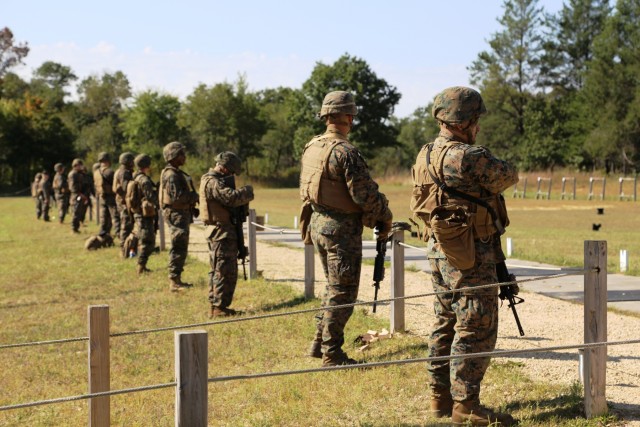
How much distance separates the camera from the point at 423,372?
759 centimetres

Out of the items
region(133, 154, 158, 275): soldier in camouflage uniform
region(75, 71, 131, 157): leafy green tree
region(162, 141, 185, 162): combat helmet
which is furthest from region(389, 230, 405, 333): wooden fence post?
region(75, 71, 131, 157): leafy green tree

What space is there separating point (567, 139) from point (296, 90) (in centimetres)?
2796

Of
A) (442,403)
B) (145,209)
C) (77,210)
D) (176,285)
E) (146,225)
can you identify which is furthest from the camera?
(77,210)

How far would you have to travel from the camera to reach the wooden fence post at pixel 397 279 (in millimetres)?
9305

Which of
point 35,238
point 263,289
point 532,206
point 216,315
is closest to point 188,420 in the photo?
point 216,315

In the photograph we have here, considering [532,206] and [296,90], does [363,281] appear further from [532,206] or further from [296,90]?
[296,90]

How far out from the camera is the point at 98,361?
18.8 feet

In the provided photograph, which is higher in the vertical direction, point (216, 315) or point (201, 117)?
point (201, 117)

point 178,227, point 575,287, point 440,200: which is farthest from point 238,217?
point 440,200

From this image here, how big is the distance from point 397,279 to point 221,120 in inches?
2778

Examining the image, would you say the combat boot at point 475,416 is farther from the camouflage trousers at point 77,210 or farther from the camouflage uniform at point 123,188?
the camouflage trousers at point 77,210

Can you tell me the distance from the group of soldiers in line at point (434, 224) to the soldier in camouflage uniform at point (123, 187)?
5.73 m

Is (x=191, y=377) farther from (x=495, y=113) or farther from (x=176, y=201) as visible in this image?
(x=495, y=113)

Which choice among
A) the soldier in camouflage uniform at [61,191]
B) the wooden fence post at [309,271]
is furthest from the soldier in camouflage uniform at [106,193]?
the wooden fence post at [309,271]
